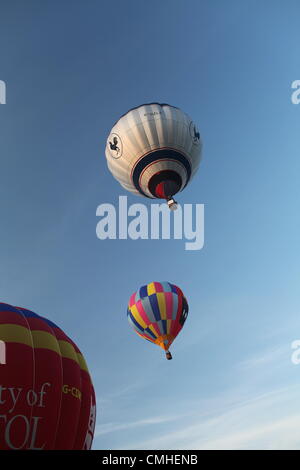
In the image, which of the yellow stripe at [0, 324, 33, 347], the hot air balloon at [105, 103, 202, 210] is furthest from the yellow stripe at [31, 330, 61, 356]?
the hot air balloon at [105, 103, 202, 210]

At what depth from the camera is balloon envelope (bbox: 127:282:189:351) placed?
21109 millimetres

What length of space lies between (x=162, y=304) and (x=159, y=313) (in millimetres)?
498

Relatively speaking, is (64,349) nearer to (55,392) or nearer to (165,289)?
(55,392)

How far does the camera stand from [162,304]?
2136cm

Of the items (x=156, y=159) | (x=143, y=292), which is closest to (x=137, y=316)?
(x=143, y=292)

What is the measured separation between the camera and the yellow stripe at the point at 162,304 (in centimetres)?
2114

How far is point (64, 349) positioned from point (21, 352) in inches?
59.4

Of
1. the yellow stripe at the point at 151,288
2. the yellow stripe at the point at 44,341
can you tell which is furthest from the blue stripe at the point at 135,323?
the yellow stripe at the point at 44,341

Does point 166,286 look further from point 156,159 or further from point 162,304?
point 156,159

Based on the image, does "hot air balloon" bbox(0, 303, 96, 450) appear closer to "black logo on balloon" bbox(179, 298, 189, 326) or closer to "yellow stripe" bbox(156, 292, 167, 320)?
"yellow stripe" bbox(156, 292, 167, 320)

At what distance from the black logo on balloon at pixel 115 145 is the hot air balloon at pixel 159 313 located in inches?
296

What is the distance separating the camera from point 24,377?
1002cm
